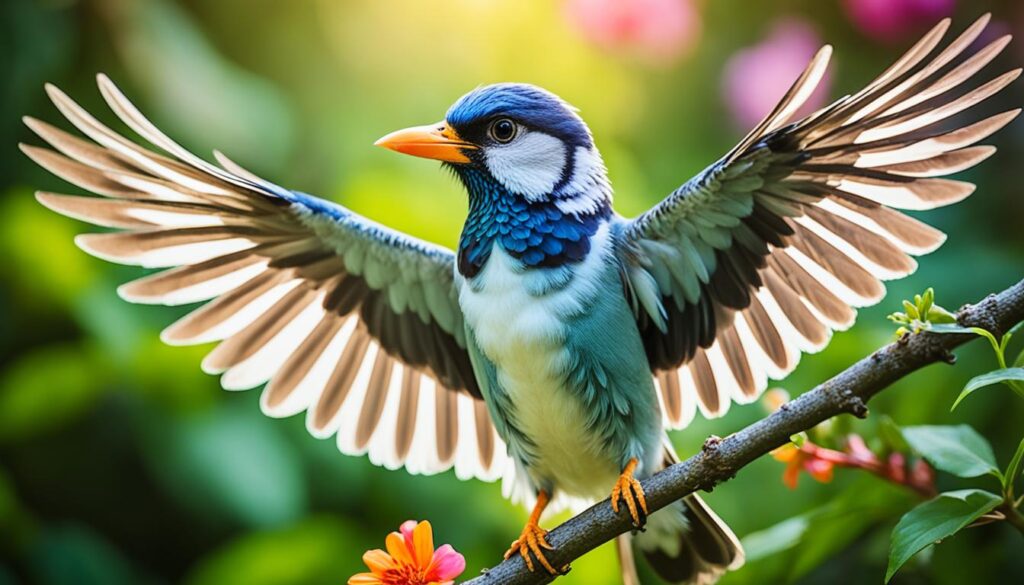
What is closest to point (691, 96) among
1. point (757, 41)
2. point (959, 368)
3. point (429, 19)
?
point (757, 41)

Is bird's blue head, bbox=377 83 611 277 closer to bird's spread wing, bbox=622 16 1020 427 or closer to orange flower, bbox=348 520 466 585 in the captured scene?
bird's spread wing, bbox=622 16 1020 427

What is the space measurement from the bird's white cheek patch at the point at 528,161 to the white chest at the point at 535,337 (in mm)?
166

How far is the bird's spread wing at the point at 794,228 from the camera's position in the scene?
6.49ft

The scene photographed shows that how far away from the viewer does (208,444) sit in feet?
10.8

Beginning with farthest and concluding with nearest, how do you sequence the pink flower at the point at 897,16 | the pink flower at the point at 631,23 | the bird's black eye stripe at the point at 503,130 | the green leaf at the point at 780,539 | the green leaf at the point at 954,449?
the pink flower at the point at 631,23, the pink flower at the point at 897,16, the bird's black eye stripe at the point at 503,130, the green leaf at the point at 780,539, the green leaf at the point at 954,449

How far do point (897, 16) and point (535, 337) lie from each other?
2003mm

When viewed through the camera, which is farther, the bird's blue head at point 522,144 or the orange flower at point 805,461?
the bird's blue head at point 522,144

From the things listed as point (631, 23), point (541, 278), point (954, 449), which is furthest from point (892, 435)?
point (631, 23)

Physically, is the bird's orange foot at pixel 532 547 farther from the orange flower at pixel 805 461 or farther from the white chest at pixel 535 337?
the orange flower at pixel 805 461

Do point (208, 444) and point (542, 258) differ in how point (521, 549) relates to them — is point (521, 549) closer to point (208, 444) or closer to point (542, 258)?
point (542, 258)

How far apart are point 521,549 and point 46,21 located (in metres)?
2.75

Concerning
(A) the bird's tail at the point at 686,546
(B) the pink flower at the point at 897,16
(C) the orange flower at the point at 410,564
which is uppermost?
(B) the pink flower at the point at 897,16

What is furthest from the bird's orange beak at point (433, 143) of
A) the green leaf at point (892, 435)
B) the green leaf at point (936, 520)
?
the green leaf at point (936, 520)

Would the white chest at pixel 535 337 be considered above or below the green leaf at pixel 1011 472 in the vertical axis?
above
